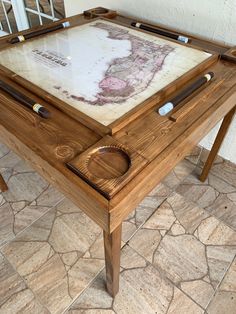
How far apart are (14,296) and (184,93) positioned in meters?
1.00

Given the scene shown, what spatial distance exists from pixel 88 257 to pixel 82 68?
31.1 inches

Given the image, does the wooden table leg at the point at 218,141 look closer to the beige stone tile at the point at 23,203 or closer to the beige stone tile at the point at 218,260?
the beige stone tile at the point at 218,260

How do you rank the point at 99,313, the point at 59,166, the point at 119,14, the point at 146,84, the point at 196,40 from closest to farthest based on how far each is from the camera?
1. the point at 59,166
2. the point at 146,84
3. the point at 99,313
4. the point at 196,40
5. the point at 119,14

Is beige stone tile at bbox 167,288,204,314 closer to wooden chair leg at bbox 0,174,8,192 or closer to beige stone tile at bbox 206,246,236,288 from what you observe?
beige stone tile at bbox 206,246,236,288

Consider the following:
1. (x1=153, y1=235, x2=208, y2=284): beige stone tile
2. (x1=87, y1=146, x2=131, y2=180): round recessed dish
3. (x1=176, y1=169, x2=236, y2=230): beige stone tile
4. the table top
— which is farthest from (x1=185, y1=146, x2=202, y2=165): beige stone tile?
(x1=87, y1=146, x2=131, y2=180): round recessed dish

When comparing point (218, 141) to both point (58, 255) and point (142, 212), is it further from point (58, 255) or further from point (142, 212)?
point (58, 255)

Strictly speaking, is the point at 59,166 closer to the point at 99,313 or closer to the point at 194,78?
the point at 194,78

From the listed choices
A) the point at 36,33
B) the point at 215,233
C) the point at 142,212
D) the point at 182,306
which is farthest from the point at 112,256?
the point at 36,33

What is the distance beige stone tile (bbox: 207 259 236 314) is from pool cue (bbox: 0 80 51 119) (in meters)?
0.94

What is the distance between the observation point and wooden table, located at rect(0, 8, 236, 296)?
581 mm

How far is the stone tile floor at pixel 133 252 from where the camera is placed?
1.03 metres

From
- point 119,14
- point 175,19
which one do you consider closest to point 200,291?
point 175,19

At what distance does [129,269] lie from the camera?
112 centimetres

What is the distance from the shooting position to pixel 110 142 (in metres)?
0.65
